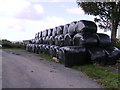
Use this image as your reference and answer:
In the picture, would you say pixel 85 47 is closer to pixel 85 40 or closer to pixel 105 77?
pixel 85 40

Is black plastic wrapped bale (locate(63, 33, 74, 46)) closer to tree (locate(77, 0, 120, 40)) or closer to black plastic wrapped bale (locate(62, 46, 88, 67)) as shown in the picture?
black plastic wrapped bale (locate(62, 46, 88, 67))

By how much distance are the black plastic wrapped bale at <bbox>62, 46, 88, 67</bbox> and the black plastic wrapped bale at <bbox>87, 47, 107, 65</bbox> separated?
0.29 metres

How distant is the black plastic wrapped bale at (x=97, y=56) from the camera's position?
8758mm

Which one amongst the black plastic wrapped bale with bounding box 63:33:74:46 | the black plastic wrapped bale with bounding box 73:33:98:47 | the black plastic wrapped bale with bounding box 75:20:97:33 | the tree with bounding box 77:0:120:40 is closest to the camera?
the black plastic wrapped bale with bounding box 73:33:98:47

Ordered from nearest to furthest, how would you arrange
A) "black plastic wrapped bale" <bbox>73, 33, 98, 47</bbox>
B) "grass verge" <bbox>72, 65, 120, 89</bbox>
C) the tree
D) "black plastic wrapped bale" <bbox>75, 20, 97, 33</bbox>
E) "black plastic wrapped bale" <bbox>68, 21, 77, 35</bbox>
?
"grass verge" <bbox>72, 65, 120, 89</bbox> → "black plastic wrapped bale" <bbox>73, 33, 98, 47</bbox> → "black plastic wrapped bale" <bbox>75, 20, 97, 33</bbox> → "black plastic wrapped bale" <bbox>68, 21, 77, 35</bbox> → the tree

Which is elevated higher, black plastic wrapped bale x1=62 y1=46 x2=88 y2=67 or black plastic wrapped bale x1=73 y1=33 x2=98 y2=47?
black plastic wrapped bale x1=73 y1=33 x2=98 y2=47

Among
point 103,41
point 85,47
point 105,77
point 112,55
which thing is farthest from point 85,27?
point 105,77

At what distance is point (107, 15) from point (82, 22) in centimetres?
1068

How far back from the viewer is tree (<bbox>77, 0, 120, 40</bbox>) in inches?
710

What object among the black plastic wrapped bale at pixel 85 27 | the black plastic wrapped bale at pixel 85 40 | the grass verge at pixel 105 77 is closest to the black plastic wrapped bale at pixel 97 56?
the black plastic wrapped bale at pixel 85 40

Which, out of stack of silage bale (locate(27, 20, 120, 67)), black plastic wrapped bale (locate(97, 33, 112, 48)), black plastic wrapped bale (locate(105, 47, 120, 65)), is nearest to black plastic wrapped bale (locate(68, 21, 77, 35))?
stack of silage bale (locate(27, 20, 120, 67))

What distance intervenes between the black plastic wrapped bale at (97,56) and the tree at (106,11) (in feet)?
30.0

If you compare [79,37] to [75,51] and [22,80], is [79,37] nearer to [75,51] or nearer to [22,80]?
[75,51]

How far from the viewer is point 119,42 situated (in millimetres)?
14906
